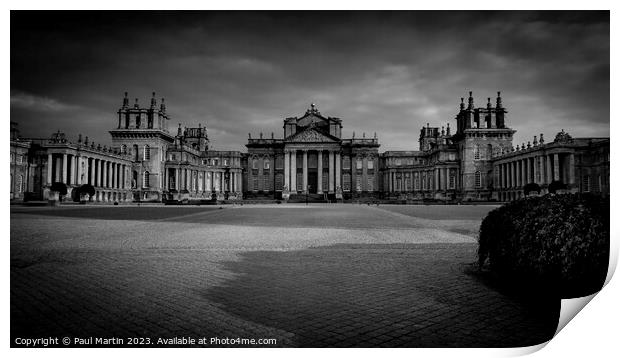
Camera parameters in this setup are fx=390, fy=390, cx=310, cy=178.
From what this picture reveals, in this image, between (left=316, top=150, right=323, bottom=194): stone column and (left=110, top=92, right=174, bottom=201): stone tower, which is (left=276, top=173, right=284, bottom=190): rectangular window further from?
(left=110, top=92, right=174, bottom=201): stone tower

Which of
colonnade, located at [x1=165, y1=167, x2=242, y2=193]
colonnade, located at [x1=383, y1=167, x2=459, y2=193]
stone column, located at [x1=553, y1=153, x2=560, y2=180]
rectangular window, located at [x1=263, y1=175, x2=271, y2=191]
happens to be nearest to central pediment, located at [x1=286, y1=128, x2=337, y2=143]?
rectangular window, located at [x1=263, y1=175, x2=271, y2=191]

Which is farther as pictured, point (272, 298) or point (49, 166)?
point (49, 166)

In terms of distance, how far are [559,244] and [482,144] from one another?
203 ft

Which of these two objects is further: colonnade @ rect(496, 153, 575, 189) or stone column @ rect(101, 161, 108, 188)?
stone column @ rect(101, 161, 108, 188)

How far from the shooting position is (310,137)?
74.6 meters

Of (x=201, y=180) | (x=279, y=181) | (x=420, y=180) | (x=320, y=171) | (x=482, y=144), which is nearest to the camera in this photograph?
(x=482, y=144)

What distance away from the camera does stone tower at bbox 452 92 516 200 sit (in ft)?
201

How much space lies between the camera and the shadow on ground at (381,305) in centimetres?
411

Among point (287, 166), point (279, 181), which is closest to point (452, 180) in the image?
point (287, 166)

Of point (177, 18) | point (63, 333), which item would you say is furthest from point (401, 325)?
point (177, 18)

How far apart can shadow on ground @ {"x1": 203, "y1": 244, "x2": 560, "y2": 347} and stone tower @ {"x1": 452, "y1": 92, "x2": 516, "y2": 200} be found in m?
58.4

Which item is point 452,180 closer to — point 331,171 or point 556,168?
point 556,168

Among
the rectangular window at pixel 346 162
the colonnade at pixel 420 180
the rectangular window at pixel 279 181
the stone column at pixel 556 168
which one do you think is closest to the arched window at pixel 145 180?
the rectangular window at pixel 279 181
